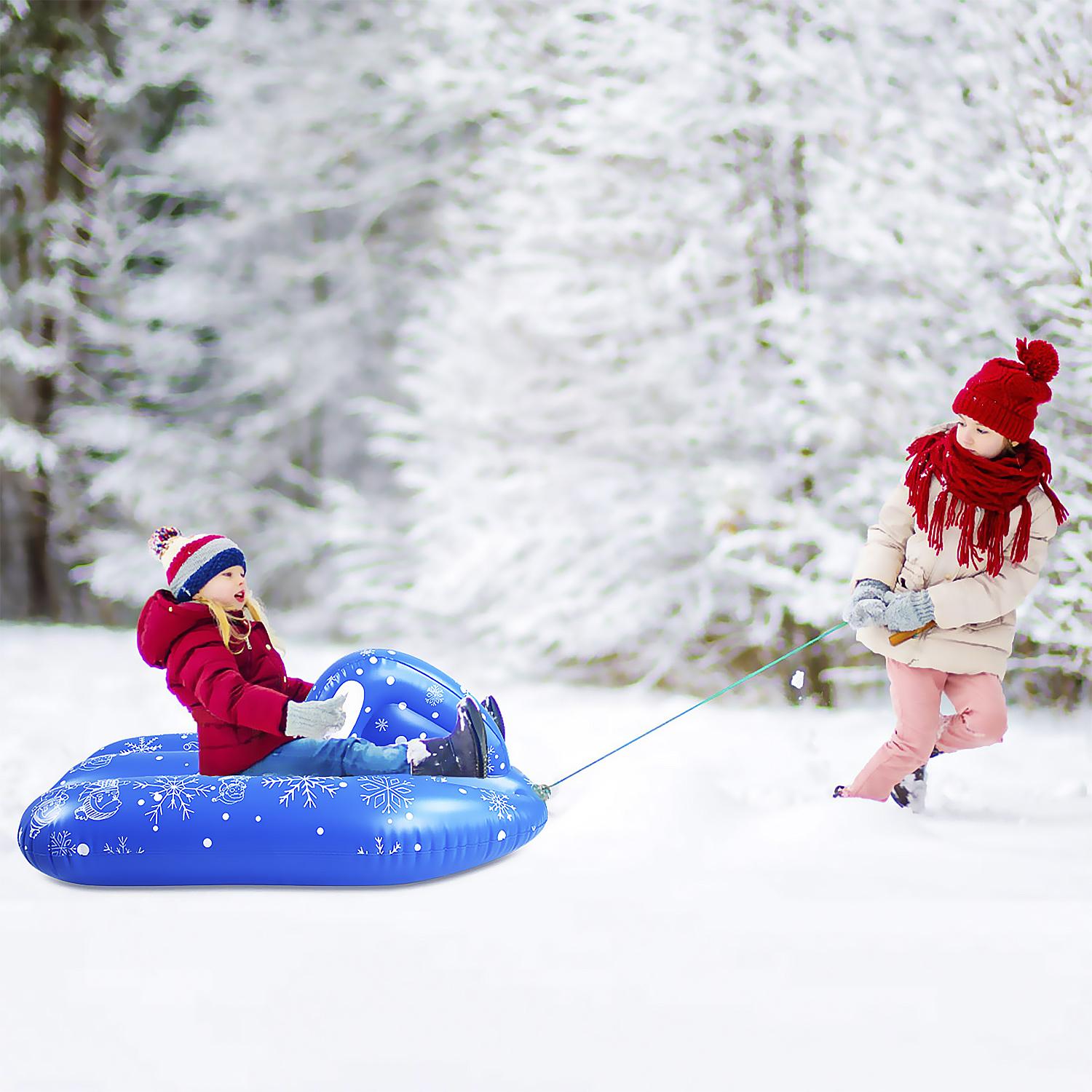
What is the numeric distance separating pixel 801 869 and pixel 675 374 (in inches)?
125

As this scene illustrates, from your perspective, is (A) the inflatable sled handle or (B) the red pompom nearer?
(B) the red pompom

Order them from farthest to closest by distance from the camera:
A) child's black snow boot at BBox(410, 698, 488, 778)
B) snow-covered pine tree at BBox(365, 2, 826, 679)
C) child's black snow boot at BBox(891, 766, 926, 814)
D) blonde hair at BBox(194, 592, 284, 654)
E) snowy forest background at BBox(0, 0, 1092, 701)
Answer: snow-covered pine tree at BBox(365, 2, 826, 679)
snowy forest background at BBox(0, 0, 1092, 701)
child's black snow boot at BBox(891, 766, 926, 814)
child's black snow boot at BBox(410, 698, 488, 778)
blonde hair at BBox(194, 592, 284, 654)

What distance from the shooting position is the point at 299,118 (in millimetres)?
8000

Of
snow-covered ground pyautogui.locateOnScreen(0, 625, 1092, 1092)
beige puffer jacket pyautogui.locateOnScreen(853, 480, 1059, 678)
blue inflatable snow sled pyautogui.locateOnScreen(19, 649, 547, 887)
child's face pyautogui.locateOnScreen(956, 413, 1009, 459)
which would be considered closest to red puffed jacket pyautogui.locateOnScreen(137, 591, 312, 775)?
blue inflatable snow sled pyautogui.locateOnScreen(19, 649, 547, 887)

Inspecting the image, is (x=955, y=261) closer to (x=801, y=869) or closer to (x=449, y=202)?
(x=801, y=869)

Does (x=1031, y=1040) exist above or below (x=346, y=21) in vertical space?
below

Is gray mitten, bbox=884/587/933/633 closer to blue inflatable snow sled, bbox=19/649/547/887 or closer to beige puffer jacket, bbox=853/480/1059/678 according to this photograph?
beige puffer jacket, bbox=853/480/1059/678

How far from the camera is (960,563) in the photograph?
2.90 meters

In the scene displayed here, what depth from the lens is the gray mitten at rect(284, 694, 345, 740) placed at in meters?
2.69

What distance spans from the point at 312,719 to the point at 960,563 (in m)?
1.74

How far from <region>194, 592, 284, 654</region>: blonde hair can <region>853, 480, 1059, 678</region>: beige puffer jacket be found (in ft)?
5.44

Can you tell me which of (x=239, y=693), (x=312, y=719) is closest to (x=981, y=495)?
(x=312, y=719)

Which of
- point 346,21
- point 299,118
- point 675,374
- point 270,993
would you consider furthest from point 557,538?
point 346,21

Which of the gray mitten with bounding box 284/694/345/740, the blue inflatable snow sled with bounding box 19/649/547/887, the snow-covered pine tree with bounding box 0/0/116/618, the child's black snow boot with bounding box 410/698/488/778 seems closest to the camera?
the blue inflatable snow sled with bounding box 19/649/547/887
